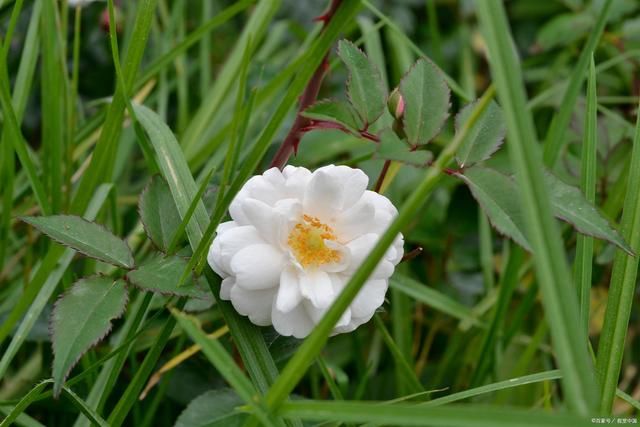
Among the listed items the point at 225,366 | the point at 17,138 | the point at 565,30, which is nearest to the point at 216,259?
the point at 225,366

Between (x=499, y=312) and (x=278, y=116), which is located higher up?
(x=278, y=116)

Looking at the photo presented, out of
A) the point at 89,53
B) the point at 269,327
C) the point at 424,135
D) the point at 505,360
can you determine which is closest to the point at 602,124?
the point at 505,360

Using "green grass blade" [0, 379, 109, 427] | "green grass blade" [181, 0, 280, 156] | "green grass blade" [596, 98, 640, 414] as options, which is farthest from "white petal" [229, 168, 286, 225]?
"green grass blade" [181, 0, 280, 156]

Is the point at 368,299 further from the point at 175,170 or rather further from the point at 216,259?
the point at 175,170

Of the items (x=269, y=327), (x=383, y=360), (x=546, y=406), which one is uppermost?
(x=269, y=327)

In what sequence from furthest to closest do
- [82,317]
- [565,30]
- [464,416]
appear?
[565,30]
[82,317]
[464,416]

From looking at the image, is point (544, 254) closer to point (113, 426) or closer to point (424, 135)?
point (424, 135)

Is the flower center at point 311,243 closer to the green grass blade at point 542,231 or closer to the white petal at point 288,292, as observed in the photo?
the white petal at point 288,292

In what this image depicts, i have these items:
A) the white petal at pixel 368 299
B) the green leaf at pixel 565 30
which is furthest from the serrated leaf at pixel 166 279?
the green leaf at pixel 565 30
